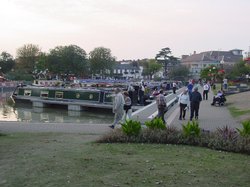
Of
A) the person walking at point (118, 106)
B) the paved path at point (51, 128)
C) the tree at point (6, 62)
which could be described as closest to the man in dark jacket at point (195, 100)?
the person walking at point (118, 106)

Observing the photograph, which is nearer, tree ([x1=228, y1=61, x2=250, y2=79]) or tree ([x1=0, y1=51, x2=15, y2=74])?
tree ([x1=228, y1=61, x2=250, y2=79])

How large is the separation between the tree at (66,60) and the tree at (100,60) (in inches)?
439

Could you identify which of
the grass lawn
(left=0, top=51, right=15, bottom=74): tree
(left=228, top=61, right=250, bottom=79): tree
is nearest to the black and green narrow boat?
the grass lawn

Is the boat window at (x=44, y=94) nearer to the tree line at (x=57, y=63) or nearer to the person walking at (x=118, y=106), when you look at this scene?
the person walking at (x=118, y=106)

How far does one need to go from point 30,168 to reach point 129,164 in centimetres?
206

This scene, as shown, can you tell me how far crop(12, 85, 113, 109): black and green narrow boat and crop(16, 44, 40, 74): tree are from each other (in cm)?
6233

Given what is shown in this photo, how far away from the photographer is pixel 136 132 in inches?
465

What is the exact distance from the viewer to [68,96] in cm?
3944

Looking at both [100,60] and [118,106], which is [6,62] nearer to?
[100,60]

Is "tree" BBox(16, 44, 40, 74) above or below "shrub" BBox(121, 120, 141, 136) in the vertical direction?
above

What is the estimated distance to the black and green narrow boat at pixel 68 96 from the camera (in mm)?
35781

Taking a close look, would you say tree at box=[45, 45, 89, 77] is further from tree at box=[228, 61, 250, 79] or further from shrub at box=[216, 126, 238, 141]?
shrub at box=[216, 126, 238, 141]

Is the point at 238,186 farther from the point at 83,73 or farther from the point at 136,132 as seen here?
the point at 83,73

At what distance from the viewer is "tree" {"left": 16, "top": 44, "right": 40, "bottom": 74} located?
353ft
